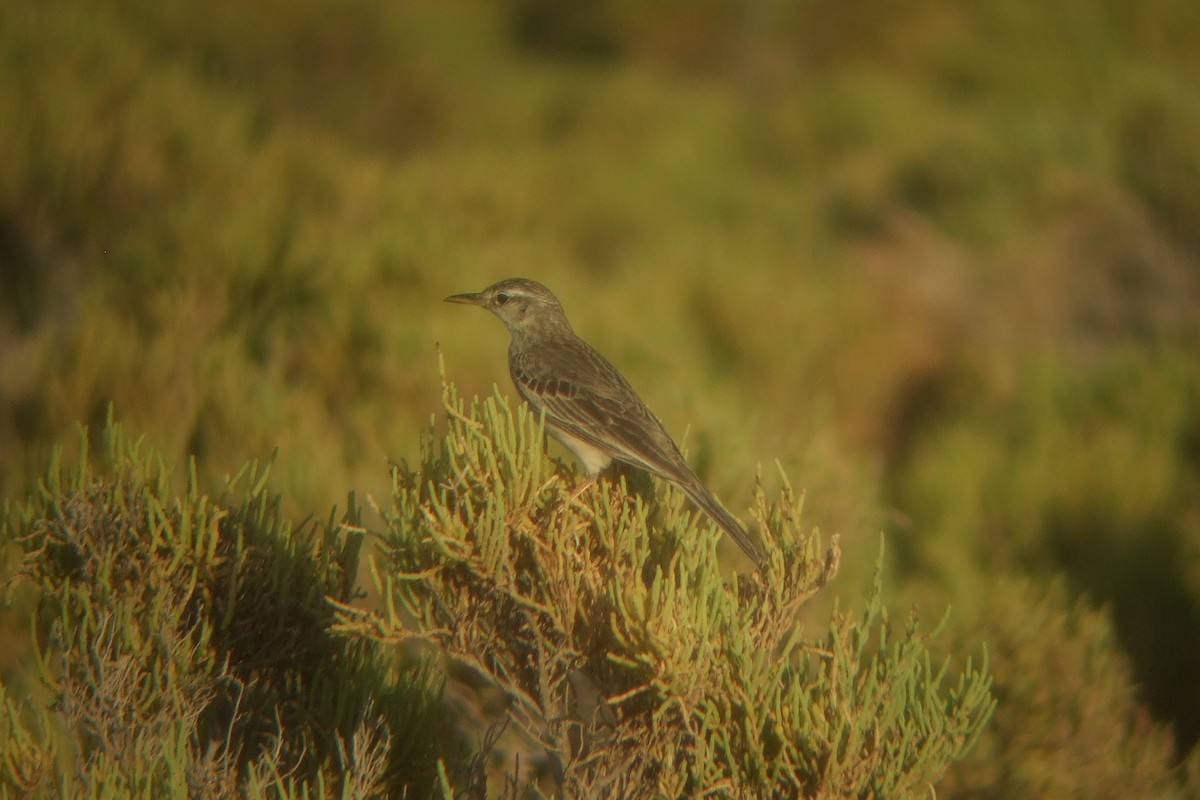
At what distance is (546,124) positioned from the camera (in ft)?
63.2

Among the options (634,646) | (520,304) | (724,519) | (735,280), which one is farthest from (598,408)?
(735,280)

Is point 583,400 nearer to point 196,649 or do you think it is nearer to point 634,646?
point 634,646

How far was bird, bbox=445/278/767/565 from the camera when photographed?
4.20 m

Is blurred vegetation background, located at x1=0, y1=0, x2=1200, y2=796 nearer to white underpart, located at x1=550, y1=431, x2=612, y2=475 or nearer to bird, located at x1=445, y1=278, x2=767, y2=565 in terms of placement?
bird, located at x1=445, y1=278, x2=767, y2=565

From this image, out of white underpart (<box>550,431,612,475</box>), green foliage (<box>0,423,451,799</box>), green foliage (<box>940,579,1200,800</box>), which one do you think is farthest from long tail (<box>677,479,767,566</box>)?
green foliage (<box>940,579,1200,800</box>)

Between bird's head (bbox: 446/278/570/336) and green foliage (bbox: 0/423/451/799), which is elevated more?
bird's head (bbox: 446/278/570/336)

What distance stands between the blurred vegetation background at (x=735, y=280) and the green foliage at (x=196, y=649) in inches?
84.8

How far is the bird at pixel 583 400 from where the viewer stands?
13.8 feet

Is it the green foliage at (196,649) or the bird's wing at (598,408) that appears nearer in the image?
the green foliage at (196,649)

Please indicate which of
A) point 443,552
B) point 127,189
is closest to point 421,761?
point 443,552

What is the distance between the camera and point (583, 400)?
473cm

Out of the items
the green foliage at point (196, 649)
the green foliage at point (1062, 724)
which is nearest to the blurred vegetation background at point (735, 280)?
the green foliage at point (1062, 724)

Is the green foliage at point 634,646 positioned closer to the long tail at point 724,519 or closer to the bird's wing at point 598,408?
the long tail at point 724,519

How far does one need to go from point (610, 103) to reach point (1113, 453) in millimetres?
→ 12488
